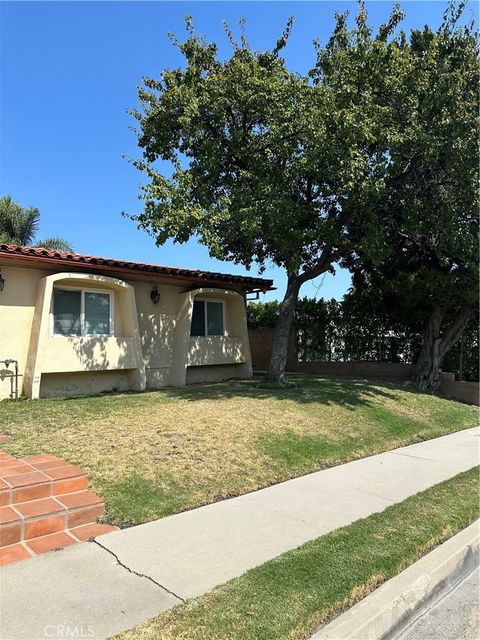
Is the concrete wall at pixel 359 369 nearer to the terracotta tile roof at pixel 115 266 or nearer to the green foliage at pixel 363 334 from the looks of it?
the green foliage at pixel 363 334

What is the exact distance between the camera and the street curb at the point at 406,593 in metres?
2.90

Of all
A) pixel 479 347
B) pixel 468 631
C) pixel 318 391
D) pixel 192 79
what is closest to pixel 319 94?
pixel 192 79

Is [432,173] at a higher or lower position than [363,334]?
higher

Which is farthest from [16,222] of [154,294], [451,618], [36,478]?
[451,618]

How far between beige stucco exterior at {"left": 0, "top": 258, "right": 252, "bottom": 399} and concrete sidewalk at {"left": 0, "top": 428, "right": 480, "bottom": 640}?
6513 mm

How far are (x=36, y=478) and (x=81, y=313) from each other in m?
6.87

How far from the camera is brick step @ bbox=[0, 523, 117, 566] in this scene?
366 centimetres

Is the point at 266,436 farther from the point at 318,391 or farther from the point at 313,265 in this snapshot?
the point at 313,265

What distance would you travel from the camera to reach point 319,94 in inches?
402

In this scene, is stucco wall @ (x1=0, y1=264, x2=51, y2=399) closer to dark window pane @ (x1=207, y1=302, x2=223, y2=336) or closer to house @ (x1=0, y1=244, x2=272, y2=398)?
house @ (x1=0, y1=244, x2=272, y2=398)

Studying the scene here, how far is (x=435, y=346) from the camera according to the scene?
13977 millimetres

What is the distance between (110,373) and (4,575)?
8.33 m

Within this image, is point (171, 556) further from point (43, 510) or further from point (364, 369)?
point (364, 369)

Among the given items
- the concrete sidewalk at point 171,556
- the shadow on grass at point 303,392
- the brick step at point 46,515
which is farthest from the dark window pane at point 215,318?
the brick step at point 46,515
